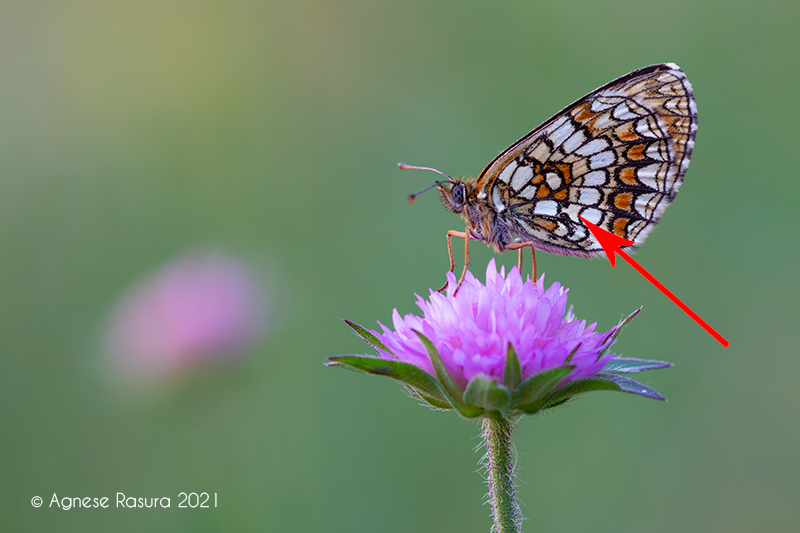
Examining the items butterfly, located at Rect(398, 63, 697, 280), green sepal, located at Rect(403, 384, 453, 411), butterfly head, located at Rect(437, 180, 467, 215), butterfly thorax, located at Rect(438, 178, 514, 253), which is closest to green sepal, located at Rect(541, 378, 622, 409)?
green sepal, located at Rect(403, 384, 453, 411)

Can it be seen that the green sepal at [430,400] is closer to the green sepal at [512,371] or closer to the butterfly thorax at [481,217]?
the green sepal at [512,371]

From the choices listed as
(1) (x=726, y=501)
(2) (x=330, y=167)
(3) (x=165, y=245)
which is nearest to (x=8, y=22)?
(3) (x=165, y=245)

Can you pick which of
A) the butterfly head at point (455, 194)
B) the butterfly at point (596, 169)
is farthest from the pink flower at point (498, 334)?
the butterfly head at point (455, 194)

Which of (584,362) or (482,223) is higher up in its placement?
(482,223)

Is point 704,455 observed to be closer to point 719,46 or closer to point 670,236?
point 670,236

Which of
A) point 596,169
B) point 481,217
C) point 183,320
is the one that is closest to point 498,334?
point 481,217

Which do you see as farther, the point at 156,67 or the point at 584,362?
the point at 156,67

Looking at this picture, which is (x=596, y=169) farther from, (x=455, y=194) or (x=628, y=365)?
(x=628, y=365)
